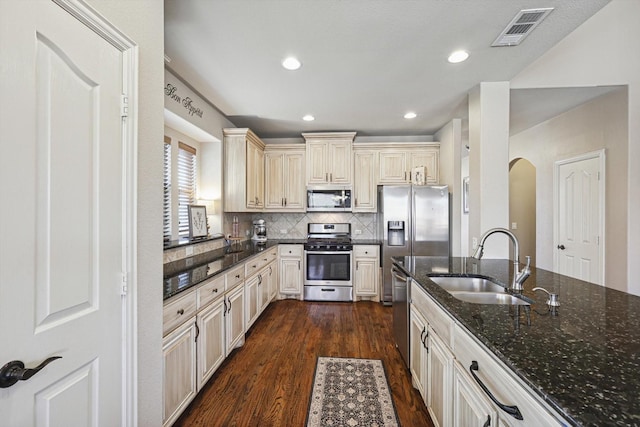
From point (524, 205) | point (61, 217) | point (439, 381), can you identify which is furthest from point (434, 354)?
point (524, 205)

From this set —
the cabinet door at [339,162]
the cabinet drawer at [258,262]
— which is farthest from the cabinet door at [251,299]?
the cabinet door at [339,162]

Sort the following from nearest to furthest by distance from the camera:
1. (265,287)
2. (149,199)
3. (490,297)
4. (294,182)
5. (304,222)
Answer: (149,199)
(490,297)
(265,287)
(294,182)
(304,222)

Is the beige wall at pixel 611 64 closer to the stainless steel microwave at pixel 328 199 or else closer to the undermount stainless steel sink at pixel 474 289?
the undermount stainless steel sink at pixel 474 289

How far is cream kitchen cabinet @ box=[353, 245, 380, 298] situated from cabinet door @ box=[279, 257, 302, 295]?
0.85 meters

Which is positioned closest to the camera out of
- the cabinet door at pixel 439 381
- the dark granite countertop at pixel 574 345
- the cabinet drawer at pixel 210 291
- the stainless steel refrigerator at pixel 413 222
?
the dark granite countertop at pixel 574 345

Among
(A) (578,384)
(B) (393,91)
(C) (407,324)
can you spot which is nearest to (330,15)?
(B) (393,91)

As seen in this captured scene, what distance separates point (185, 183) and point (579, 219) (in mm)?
5134

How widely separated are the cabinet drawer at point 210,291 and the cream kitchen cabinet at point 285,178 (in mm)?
2339

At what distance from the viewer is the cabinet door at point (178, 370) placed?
1550 millimetres

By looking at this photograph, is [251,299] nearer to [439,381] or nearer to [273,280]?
[273,280]

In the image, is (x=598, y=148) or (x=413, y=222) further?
(x=413, y=222)

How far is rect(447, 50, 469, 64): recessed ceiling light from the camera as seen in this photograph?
2.21 metres

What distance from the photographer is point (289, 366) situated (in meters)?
2.42

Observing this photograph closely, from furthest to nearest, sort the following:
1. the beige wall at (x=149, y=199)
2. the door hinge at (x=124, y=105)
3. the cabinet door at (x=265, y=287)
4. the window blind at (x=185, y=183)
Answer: the cabinet door at (x=265, y=287)
the window blind at (x=185, y=183)
the beige wall at (x=149, y=199)
the door hinge at (x=124, y=105)
